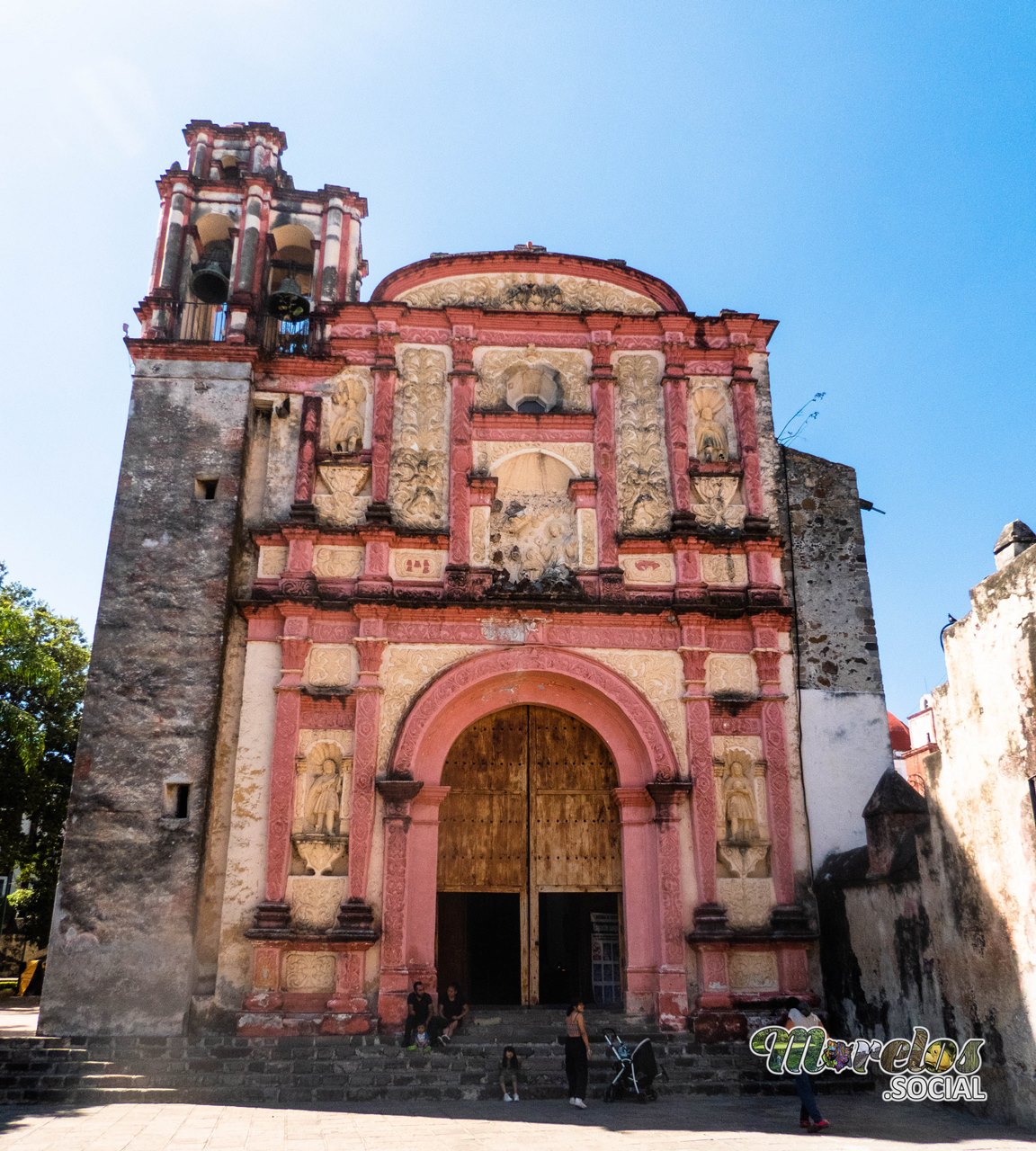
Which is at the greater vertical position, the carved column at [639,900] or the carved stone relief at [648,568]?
the carved stone relief at [648,568]

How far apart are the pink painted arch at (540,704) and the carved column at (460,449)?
1.31 m

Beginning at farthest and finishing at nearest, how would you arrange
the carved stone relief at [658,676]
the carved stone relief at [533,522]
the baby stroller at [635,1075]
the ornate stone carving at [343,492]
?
the ornate stone carving at [343,492] → the carved stone relief at [533,522] → the carved stone relief at [658,676] → the baby stroller at [635,1075]

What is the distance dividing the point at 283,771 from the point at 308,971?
223cm

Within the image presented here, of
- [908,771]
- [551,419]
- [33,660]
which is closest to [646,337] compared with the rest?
[551,419]

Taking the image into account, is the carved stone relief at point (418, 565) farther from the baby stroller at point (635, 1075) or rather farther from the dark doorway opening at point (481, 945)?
the baby stroller at point (635, 1075)

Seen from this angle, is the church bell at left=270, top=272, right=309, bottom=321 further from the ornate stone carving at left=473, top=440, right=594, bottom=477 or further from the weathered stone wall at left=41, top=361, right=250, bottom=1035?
the ornate stone carving at left=473, top=440, right=594, bottom=477

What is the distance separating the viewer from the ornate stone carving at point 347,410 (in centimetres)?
1338

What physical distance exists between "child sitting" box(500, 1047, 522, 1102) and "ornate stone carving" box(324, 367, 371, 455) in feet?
25.0

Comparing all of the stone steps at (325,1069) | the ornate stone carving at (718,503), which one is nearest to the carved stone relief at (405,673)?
the stone steps at (325,1069)

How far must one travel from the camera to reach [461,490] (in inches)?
511

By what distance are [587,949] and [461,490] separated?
629 centimetres

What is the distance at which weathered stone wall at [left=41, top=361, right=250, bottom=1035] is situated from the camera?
1063cm

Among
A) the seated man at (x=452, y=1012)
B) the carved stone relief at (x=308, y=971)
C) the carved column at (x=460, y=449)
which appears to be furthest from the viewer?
the carved column at (x=460, y=449)

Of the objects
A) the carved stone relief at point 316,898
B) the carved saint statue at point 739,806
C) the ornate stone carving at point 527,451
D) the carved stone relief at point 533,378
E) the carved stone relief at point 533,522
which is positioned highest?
the carved stone relief at point 533,378
